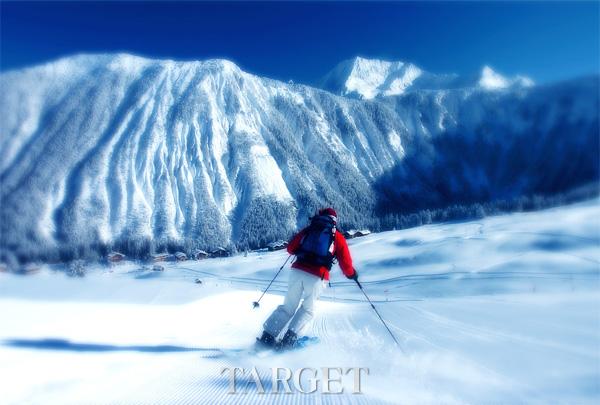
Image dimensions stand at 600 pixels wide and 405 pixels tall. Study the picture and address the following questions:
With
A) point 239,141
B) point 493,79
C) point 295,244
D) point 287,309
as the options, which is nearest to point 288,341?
point 287,309

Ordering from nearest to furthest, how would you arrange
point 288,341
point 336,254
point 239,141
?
point 288,341 < point 336,254 < point 239,141

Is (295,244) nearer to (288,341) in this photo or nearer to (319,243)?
(319,243)

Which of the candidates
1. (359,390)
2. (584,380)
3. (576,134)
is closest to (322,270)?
(359,390)

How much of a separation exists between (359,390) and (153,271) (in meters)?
46.3

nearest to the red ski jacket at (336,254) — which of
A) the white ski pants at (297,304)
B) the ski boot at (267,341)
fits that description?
the white ski pants at (297,304)

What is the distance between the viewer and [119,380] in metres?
4.35

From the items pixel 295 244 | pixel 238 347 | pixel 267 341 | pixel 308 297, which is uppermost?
pixel 295 244

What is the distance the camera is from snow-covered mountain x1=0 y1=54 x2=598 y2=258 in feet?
283

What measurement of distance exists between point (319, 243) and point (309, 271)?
1.50 ft

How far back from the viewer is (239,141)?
372ft

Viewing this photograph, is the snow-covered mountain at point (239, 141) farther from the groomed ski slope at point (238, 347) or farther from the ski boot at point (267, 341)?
the ski boot at point (267, 341)

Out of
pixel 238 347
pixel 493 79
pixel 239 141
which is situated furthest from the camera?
pixel 493 79

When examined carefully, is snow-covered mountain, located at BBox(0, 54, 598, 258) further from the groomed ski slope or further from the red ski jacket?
the red ski jacket

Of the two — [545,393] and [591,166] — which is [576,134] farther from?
[545,393]
